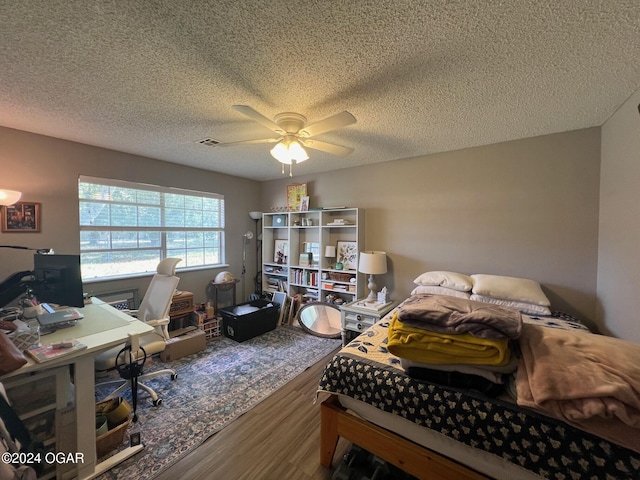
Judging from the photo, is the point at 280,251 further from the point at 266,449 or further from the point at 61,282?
the point at 266,449

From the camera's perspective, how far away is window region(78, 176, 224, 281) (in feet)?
9.37

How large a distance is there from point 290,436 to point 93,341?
1438mm

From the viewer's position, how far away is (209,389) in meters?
2.24

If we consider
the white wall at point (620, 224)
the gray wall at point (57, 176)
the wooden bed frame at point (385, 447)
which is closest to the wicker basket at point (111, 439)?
the wooden bed frame at point (385, 447)

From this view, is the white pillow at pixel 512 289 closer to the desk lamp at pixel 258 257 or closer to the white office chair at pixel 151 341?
the white office chair at pixel 151 341

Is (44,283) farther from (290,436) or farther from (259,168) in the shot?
(259,168)

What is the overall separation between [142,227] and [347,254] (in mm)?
2802

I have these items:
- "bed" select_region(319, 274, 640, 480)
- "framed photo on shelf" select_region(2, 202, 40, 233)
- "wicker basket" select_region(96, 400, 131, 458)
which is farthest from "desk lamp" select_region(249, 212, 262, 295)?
"bed" select_region(319, 274, 640, 480)

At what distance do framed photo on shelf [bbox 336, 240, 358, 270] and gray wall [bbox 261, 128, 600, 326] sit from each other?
9.1 inches

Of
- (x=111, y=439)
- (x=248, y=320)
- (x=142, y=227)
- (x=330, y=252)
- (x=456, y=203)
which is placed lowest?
(x=111, y=439)

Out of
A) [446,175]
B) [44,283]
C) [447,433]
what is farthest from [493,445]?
[44,283]

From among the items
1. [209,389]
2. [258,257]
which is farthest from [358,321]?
[258,257]

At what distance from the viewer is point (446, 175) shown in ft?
9.67

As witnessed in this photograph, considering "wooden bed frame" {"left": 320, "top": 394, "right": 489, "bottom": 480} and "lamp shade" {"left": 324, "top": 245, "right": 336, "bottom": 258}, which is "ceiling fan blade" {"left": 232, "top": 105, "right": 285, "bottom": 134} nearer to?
"wooden bed frame" {"left": 320, "top": 394, "right": 489, "bottom": 480}
